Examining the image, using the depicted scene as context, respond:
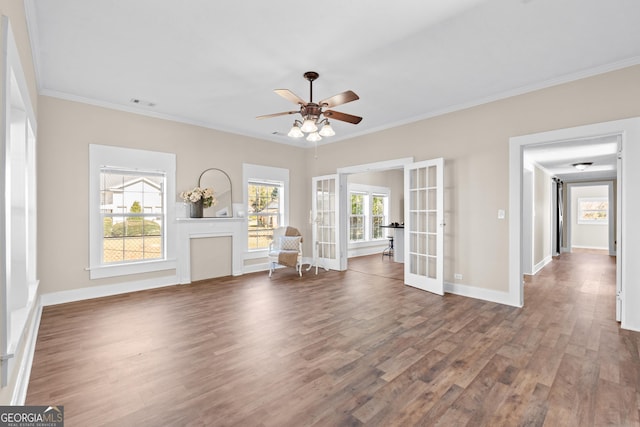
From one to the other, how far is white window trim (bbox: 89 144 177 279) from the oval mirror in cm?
58

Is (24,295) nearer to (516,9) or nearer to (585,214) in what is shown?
(516,9)

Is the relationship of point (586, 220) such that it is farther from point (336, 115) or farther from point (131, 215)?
A: point (131, 215)

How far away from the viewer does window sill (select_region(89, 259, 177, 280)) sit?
174 inches

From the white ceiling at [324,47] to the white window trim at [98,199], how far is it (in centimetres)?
79

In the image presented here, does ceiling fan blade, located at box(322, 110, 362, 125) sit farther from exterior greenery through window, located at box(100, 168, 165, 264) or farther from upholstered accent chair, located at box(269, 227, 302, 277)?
exterior greenery through window, located at box(100, 168, 165, 264)

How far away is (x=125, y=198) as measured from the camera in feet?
15.8

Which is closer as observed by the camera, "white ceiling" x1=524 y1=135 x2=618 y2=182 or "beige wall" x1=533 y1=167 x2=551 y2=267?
"white ceiling" x1=524 y1=135 x2=618 y2=182

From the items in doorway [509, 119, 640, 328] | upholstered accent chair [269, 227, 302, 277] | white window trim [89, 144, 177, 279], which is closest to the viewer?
doorway [509, 119, 640, 328]

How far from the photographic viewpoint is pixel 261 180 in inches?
256

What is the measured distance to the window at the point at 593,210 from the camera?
1056 cm

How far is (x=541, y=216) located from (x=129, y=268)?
879cm

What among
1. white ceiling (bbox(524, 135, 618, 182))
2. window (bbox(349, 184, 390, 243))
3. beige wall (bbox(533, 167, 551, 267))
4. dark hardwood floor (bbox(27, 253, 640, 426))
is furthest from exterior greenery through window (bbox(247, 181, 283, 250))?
beige wall (bbox(533, 167, 551, 267))

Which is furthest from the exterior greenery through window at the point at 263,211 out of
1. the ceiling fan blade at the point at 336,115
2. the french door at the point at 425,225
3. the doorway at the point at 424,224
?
the ceiling fan blade at the point at 336,115

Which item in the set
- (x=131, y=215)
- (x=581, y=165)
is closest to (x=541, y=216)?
(x=581, y=165)
